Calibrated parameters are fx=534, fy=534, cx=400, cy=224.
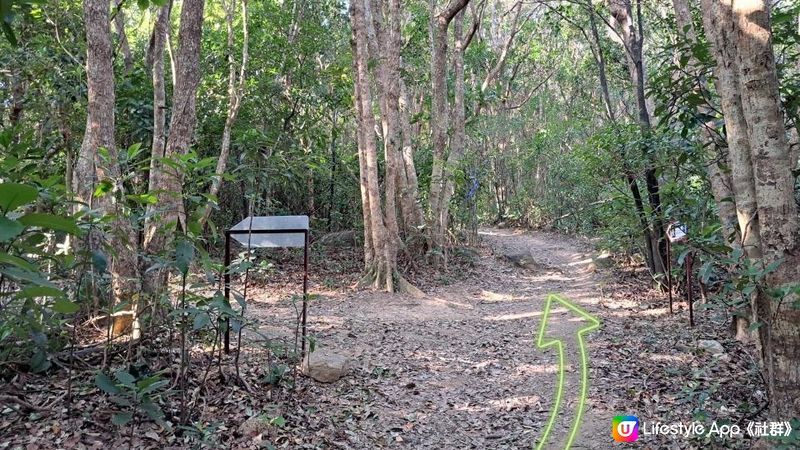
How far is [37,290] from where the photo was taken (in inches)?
56.2

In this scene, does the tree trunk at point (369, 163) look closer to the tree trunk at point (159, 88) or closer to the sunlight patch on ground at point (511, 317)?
the sunlight patch on ground at point (511, 317)

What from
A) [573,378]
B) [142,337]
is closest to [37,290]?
[142,337]

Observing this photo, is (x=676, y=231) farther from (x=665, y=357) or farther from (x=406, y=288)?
(x=406, y=288)

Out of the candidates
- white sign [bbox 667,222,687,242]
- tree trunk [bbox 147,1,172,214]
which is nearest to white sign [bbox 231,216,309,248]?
tree trunk [bbox 147,1,172,214]

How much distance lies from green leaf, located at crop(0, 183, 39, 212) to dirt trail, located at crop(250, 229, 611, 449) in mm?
3428

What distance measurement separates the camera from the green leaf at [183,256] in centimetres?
319

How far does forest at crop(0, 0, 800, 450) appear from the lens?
315cm

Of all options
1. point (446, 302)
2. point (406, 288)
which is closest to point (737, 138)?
point (446, 302)

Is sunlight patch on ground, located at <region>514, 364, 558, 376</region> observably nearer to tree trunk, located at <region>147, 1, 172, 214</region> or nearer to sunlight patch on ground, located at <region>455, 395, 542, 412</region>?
sunlight patch on ground, located at <region>455, 395, 542, 412</region>

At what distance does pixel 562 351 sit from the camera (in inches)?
261

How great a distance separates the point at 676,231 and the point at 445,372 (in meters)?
3.89

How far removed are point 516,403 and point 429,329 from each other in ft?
8.85

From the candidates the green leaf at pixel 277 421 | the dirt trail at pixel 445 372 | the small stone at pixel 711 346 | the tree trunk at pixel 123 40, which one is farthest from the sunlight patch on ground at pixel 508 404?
the tree trunk at pixel 123 40

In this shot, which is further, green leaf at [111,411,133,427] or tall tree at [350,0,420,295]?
tall tree at [350,0,420,295]
